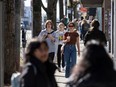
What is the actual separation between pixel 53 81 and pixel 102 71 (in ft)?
3.66

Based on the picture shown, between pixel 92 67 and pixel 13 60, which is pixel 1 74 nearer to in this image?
pixel 13 60

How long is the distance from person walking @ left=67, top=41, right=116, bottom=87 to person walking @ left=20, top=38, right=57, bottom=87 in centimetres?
73

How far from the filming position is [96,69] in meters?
5.01

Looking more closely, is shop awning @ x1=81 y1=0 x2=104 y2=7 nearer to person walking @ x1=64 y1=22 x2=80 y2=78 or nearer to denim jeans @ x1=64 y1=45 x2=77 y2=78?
person walking @ x1=64 y1=22 x2=80 y2=78

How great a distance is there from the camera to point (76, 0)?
188 feet

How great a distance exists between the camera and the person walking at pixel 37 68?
5.68 m

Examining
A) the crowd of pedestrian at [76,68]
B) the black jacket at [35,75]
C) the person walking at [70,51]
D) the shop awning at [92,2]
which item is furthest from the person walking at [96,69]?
the shop awning at [92,2]

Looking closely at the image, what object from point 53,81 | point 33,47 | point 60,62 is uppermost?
point 33,47

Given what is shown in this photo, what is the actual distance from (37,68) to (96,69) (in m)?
0.96

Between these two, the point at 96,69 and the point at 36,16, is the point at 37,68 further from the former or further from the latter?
the point at 36,16

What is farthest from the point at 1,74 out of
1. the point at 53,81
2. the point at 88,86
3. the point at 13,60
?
the point at 88,86

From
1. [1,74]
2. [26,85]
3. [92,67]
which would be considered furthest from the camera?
[1,74]

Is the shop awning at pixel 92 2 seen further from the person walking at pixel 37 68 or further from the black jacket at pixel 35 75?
the black jacket at pixel 35 75

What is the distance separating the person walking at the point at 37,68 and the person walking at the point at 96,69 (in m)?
0.73
